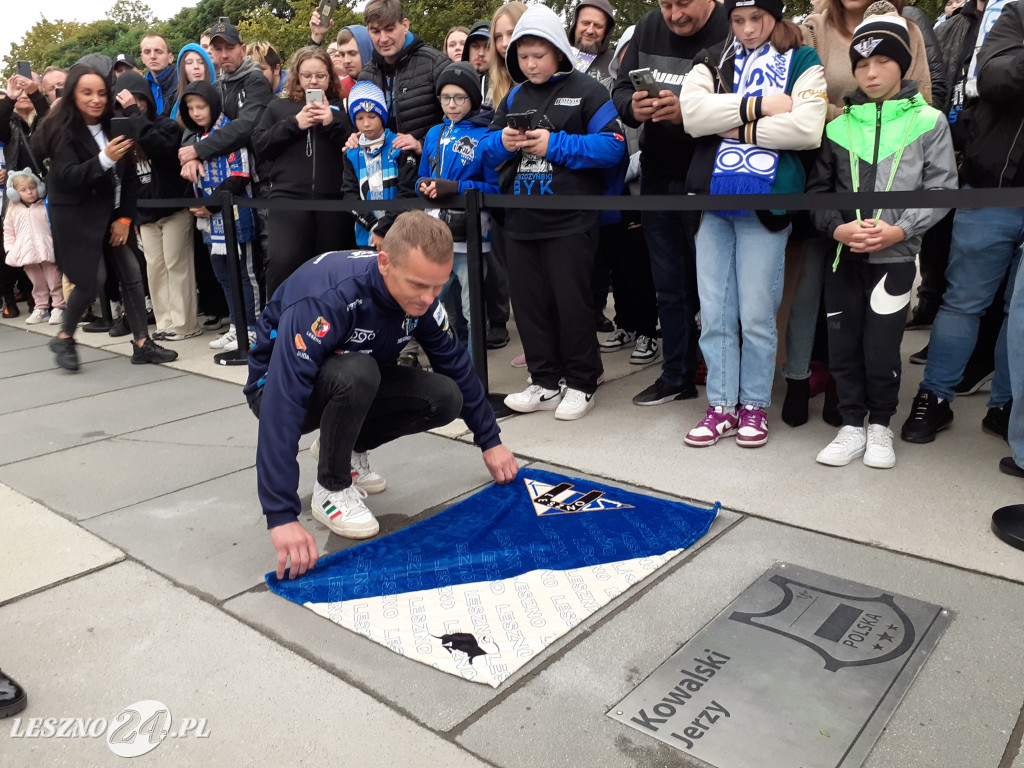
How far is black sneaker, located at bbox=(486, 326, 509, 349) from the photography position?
6.09m

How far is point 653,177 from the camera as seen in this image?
4.30 metres

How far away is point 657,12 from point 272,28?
99.7ft

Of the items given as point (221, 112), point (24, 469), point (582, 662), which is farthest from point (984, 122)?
point (221, 112)

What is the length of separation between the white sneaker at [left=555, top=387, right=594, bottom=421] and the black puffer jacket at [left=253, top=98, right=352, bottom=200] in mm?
2273

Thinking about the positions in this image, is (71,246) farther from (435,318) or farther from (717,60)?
(717,60)

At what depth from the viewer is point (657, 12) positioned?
418 centimetres

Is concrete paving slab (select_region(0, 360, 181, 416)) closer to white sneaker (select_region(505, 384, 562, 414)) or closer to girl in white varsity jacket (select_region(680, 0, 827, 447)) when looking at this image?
white sneaker (select_region(505, 384, 562, 414))

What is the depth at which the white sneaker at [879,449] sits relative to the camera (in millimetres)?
3475

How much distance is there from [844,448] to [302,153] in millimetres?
3804

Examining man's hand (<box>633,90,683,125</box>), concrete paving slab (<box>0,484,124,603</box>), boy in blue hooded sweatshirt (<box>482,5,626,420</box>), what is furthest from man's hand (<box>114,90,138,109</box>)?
man's hand (<box>633,90,683,125</box>)

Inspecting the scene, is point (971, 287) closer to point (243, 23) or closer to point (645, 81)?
point (645, 81)

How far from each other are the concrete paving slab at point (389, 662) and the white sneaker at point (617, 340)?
3.15 meters

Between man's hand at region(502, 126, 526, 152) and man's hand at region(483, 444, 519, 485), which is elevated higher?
man's hand at region(502, 126, 526, 152)
